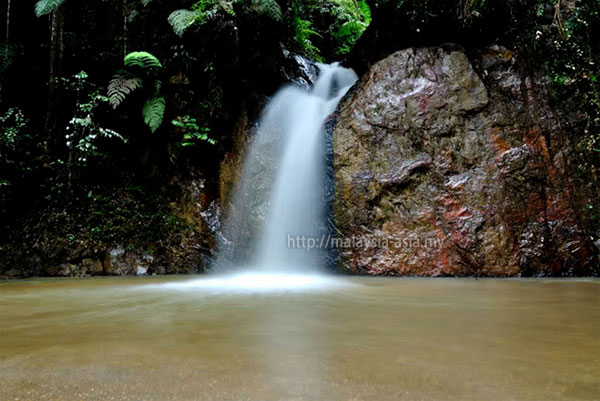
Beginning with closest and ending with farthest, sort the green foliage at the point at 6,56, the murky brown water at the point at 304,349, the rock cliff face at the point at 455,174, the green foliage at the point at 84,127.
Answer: the murky brown water at the point at 304,349
the rock cliff face at the point at 455,174
the green foliage at the point at 84,127
the green foliage at the point at 6,56

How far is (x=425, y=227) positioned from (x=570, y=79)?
289 centimetres

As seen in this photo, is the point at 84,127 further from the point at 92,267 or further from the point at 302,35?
the point at 302,35

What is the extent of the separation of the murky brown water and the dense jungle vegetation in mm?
3776

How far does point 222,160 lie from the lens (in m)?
6.45

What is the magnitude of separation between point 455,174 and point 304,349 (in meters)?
4.27

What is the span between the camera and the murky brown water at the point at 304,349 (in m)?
1.07

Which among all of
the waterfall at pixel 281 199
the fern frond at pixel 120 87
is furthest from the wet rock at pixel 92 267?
the fern frond at pixel 120 87

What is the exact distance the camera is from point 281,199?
229 inches

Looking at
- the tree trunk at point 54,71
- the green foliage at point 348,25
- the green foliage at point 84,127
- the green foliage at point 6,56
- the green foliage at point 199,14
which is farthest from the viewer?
the green foliage at point 348,25

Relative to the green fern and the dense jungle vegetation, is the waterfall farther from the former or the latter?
the green fern

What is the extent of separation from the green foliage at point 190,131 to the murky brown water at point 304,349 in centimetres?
380

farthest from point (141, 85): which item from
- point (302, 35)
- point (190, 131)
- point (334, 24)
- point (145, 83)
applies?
point (334, 24)

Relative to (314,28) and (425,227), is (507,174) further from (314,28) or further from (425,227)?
(314,28)

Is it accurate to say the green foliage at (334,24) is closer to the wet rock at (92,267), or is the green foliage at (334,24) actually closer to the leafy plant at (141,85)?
the leafy plant at (141,85)
